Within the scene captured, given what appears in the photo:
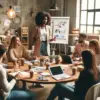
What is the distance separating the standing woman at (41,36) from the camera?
15.0 feet

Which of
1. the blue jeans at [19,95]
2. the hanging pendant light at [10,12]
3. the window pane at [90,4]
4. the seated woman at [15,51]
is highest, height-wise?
the window pane at [90,4]

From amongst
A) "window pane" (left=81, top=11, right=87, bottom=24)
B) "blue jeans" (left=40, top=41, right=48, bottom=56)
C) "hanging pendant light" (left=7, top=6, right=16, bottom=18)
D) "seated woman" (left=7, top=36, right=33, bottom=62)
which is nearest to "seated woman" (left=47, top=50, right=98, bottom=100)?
"seated woman" (left=7, top=36, right=33, bottom=62)

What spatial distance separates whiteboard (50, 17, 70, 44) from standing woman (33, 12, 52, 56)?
113 inches

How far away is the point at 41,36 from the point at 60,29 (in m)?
3.06

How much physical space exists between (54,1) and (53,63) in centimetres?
603

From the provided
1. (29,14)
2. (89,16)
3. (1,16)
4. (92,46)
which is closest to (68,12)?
(89,16)

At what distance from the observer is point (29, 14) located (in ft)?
31.3

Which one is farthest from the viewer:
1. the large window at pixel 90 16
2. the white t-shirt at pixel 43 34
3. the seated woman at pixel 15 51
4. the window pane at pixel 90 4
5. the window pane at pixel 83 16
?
the window pane at pixel 83 16

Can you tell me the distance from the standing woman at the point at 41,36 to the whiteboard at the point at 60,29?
2860 mm

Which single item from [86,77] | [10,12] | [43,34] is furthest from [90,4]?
[86,77]

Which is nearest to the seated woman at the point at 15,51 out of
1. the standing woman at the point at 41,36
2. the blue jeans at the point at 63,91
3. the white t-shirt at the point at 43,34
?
the standing woman at the point at 41,36

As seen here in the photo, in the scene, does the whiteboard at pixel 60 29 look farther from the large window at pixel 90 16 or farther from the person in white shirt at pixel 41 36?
the person in white shirt at pixel 41 36

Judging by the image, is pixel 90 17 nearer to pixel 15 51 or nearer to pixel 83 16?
pixel 83 16

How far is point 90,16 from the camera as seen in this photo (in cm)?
809
